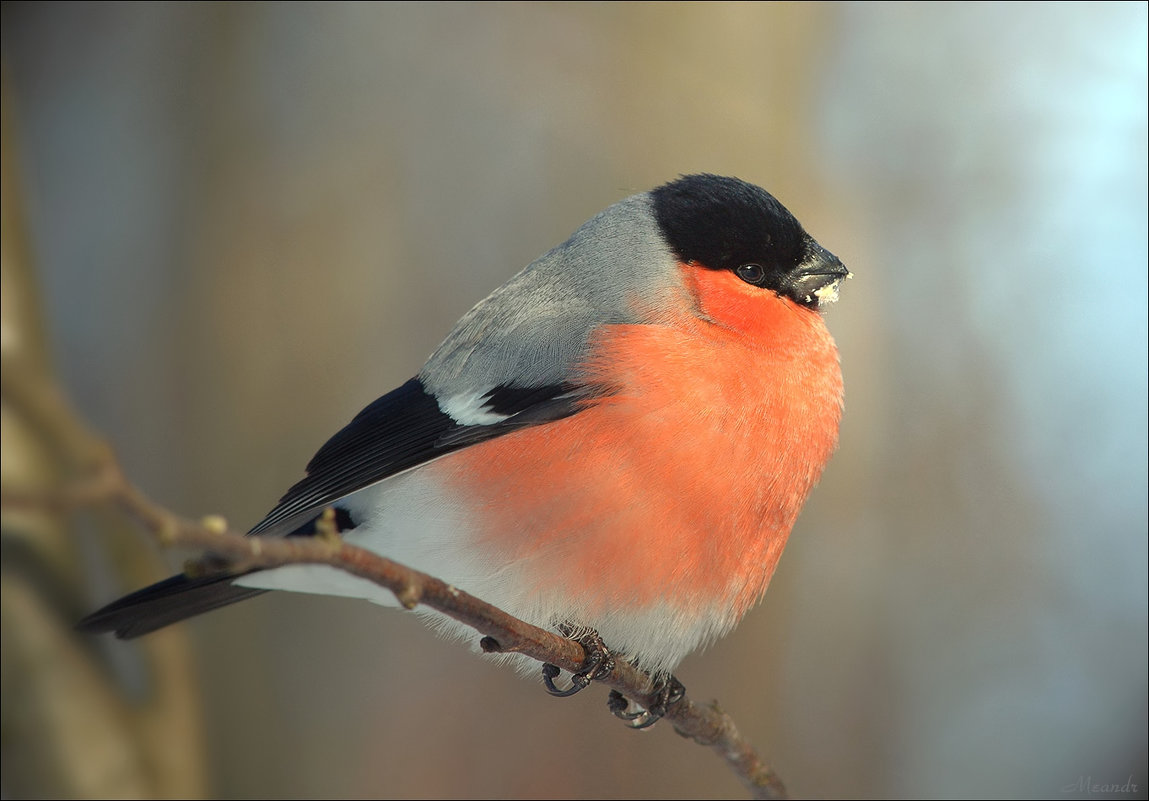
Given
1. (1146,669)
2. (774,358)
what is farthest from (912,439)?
(774,358)

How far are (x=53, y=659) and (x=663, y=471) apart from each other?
54.0 inches

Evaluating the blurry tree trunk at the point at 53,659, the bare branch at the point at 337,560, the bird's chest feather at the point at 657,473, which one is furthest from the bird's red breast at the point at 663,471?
the blurry tree trunk at the point at 53,659

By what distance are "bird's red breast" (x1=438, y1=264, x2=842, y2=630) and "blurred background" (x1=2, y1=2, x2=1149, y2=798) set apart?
3.57 feet

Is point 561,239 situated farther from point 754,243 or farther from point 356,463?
point 356,463

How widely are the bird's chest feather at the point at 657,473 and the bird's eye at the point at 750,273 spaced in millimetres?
119

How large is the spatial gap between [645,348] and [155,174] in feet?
6.78

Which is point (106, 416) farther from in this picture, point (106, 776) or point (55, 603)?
point (106, 776)

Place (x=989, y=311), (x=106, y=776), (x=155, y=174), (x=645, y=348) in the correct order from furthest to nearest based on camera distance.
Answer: (x=155, y=174), (x=989, y=311), (x=106, y=776), (x=645, y=348)

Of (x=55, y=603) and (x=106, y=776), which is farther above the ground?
(x=55, y=603)

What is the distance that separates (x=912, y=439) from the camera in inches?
106

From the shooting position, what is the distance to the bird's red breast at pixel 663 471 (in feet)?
4.60

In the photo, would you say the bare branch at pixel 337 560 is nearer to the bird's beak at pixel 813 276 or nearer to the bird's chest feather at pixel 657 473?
the bird's chest feather at pixel 657 473

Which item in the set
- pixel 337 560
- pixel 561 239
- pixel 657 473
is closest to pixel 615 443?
pixel 657 473

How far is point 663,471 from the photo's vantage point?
139cm
